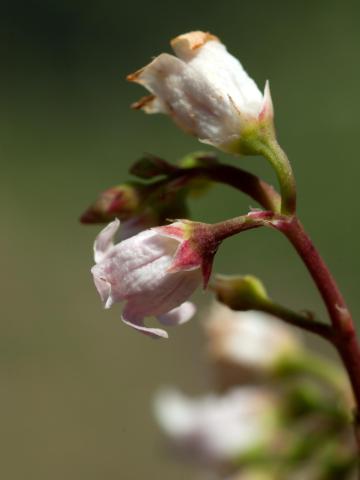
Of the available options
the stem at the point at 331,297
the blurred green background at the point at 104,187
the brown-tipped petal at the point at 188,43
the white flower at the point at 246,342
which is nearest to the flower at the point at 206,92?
the brown-tipped petal at the point at 188,43

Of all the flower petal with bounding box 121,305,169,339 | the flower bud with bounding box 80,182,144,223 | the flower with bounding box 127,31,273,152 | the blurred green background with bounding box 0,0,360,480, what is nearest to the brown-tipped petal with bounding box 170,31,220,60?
the flower with bounding box 127,31,273,152

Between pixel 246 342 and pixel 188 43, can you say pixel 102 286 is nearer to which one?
pixel 188 43

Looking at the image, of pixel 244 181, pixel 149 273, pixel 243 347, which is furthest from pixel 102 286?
pixel 243 347

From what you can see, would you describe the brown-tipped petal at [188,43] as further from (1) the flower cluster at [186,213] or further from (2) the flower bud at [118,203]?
(2) the flower bud at [118,203]

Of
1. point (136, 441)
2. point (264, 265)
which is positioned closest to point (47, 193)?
point (264, 265)

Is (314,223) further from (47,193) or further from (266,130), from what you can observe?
(266,130)

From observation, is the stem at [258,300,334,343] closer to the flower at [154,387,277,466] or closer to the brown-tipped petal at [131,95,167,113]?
the brown-tipped petal at [131,95,167,113]
